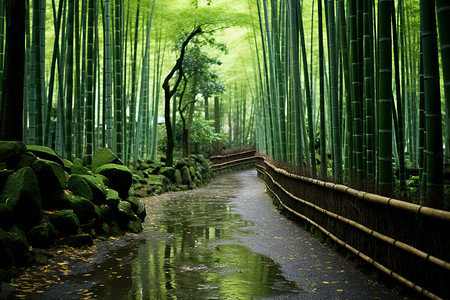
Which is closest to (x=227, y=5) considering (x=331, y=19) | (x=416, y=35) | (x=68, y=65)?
(x=416, y=35)

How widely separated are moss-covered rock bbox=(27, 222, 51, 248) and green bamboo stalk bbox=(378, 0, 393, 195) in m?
2.66

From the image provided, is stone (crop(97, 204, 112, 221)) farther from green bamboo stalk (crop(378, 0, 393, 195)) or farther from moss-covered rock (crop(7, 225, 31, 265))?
green bamboo stalk (crop(378, 0, 393, 195))

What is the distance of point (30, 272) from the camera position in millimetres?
2908

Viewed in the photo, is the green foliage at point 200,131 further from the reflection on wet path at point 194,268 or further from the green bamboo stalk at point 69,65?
the reflection on wet path at point 194,268

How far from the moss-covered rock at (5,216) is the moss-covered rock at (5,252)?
25 cm

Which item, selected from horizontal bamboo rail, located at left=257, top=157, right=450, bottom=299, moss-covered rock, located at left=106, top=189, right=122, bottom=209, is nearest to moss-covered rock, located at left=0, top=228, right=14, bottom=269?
moss-covered rock, located at left=106, top=189, right=122, bottom=209

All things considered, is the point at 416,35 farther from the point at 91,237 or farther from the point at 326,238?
the point at 91,237

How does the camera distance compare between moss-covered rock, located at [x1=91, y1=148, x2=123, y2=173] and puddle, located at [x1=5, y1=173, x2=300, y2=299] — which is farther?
moss-covered rock, located at [x1=91, y1=148, x2=123, y2=173]

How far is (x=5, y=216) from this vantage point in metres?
3.00

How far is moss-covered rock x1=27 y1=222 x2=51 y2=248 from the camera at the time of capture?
10.8ft

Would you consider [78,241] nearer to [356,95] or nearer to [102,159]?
[102,159]

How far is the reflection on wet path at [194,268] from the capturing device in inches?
103

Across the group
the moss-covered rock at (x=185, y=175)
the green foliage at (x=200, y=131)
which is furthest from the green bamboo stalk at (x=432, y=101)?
the green foliage at (x=200, y=131)

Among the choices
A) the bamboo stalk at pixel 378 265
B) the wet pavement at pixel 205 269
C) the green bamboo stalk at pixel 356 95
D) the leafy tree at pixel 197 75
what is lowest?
the wet pavement at pixel 205 269
